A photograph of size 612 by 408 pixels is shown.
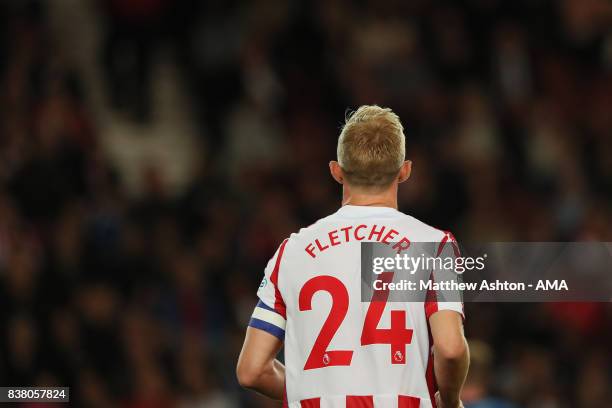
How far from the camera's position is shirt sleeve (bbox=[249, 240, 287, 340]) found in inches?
164

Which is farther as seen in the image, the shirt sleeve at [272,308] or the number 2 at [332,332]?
the shirt sleeve at [272,308]

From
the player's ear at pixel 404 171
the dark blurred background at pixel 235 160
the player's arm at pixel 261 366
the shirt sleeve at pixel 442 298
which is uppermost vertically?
the dark blurred background at pixel 235 160

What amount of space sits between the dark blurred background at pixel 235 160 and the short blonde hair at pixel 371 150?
4.40 metres

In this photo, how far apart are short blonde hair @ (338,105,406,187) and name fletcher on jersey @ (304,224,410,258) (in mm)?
135

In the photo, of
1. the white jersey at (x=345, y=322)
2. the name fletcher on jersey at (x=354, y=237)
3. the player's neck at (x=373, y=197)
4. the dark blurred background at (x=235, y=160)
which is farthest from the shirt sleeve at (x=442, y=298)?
the dark blurred background at (x=235, y=160)

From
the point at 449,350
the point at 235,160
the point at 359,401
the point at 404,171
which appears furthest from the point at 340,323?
the point at 235,160

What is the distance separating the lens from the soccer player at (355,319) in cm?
397

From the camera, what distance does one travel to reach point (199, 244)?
34.0 ft

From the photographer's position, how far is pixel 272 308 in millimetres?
4168

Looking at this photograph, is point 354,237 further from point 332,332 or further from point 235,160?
point 235,160

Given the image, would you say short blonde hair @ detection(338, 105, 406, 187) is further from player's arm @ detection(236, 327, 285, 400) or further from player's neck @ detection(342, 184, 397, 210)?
player's arm @ detection(236, 327, 285, 400)

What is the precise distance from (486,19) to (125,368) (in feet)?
15.4

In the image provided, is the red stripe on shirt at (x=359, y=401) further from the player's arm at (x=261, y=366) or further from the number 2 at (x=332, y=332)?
the player's arm at (x=261, y=366)

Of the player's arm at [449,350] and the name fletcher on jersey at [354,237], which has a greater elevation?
the name fletcher on jersey at [354,237]
